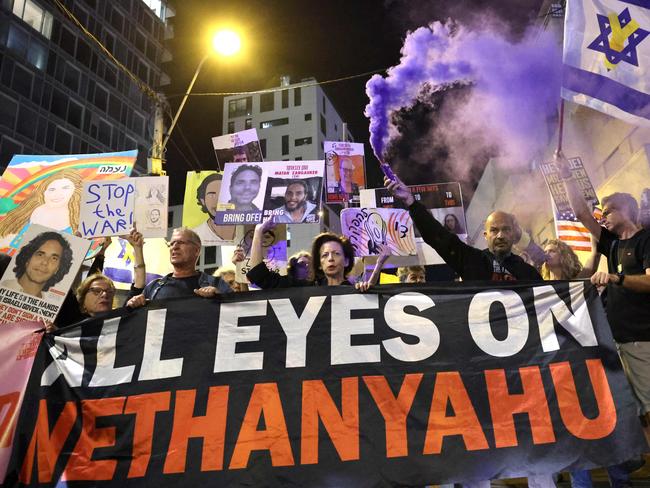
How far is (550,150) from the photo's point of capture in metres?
14.6

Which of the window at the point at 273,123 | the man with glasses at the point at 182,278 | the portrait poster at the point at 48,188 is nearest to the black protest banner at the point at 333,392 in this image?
the man with glasses at the point at 182,278

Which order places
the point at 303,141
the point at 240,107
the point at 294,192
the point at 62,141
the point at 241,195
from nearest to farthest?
1. the point at 294,192
2. the point at 241,195
3. the point at 62,141
4. the point at 303,141
5. the point at 240,107

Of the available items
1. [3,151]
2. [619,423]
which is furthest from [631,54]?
[3,151]

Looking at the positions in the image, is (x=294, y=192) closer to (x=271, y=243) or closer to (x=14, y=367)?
(x=271, y=243)

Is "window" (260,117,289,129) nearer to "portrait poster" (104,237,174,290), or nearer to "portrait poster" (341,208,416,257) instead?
"portrait poster" (104,237,174,290)

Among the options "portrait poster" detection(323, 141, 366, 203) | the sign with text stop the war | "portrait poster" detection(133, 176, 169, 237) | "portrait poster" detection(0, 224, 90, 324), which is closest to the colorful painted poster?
"portrait poster" detection(0, 224, 90, 324)

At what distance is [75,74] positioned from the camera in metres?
34.6

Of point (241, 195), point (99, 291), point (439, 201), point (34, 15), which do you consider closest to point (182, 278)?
point (99, 291)

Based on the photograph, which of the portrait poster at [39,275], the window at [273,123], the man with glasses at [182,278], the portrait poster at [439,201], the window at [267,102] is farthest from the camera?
the window at [267,102]

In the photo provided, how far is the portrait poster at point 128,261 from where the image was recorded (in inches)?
291

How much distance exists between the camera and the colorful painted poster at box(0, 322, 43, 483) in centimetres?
373

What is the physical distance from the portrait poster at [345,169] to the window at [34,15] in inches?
1153

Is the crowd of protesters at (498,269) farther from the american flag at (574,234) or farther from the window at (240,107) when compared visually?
the window at (240,107)

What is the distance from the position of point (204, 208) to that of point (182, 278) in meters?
3.51
